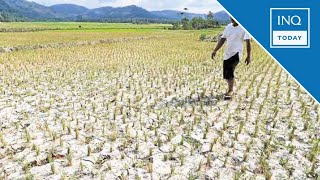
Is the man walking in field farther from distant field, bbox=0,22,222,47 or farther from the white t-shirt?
distant field, bbox=0,22,222,47

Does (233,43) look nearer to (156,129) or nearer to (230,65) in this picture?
(230,65)

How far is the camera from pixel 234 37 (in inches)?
217

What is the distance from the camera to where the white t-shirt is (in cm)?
543

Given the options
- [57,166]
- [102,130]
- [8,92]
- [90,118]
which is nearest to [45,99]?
[8,92]

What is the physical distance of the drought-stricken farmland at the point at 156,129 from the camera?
11.5 ft

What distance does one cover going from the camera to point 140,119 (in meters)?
5.04

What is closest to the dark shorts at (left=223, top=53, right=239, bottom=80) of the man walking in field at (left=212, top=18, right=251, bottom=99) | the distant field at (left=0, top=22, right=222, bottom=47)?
the man walking in field at (left=212, top=18, right=251, bottom=99)

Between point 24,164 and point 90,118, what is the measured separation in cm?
165

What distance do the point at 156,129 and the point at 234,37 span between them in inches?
80.9

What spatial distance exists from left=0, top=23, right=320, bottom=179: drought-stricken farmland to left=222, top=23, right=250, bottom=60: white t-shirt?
36.2 inches

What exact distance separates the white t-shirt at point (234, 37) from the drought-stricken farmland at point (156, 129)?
0.92 meters

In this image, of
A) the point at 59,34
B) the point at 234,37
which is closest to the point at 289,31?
the point at 234,37

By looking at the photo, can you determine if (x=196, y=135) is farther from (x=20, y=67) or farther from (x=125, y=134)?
(x=20, y=67)

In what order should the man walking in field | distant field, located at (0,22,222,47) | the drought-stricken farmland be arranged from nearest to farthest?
the drought-stricken farmland → the man walking in field → distant field, located at (0,22,222,47)
